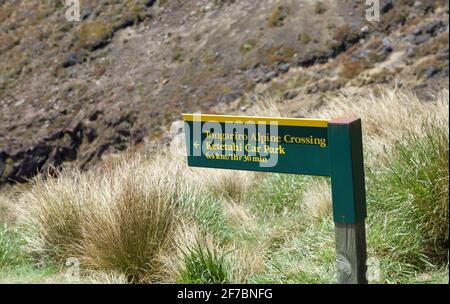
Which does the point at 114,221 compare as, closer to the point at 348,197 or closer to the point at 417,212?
the point at 348,197

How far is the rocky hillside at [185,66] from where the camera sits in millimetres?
27938

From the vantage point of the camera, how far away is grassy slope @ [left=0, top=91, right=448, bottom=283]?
16.7ft

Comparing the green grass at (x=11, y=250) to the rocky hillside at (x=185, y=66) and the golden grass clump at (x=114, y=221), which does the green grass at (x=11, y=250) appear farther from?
the rocky hillside at (x=185, y=66)

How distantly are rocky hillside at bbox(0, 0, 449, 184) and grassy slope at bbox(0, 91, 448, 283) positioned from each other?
18.3 m

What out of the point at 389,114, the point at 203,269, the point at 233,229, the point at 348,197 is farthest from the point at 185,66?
the point at 348,197

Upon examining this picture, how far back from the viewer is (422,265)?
200 inches

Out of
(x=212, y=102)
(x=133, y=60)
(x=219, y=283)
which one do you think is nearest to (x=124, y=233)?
(x=219, y=283)

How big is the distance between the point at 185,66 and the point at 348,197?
28876mm

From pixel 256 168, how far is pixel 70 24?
36398 mm

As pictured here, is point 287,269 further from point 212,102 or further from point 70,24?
point 70,24

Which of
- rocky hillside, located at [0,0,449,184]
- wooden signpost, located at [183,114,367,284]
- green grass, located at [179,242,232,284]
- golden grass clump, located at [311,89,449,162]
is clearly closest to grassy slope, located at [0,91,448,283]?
green grass, located at [179,242,232,284]

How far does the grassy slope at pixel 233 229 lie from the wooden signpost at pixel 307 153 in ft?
1.37

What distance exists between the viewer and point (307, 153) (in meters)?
4.79

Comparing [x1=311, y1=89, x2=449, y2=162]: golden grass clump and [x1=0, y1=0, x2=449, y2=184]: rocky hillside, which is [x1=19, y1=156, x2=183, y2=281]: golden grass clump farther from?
[x1=0, y1=0, x2=449, y2=184]: rocky hillside
